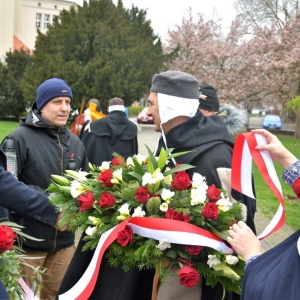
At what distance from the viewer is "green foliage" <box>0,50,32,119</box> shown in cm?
3728

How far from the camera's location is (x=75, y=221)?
10.1 ft

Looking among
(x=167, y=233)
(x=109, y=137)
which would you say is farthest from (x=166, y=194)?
(x=109, y=137)

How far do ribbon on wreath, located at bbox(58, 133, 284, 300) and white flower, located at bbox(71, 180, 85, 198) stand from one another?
12.7 inches

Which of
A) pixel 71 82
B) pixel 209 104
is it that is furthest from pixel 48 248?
pixel 71 82

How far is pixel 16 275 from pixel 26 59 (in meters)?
38.1

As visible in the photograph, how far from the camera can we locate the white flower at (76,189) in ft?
10.2

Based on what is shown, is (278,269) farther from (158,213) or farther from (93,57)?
(93,57)

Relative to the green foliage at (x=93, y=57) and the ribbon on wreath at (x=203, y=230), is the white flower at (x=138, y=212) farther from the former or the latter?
the green foliage at (x=93, y=57)

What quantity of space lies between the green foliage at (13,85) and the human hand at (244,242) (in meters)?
35.5

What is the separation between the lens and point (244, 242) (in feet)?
8.12

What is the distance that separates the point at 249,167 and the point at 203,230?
46 cm

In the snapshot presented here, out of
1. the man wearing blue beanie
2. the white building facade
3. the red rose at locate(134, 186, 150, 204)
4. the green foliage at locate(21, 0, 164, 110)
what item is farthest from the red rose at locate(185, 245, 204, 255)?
the white building facade

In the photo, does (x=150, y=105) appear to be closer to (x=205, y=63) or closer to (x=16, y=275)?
(x=16, y=275)

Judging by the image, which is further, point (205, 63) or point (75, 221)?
point (205, 63)
